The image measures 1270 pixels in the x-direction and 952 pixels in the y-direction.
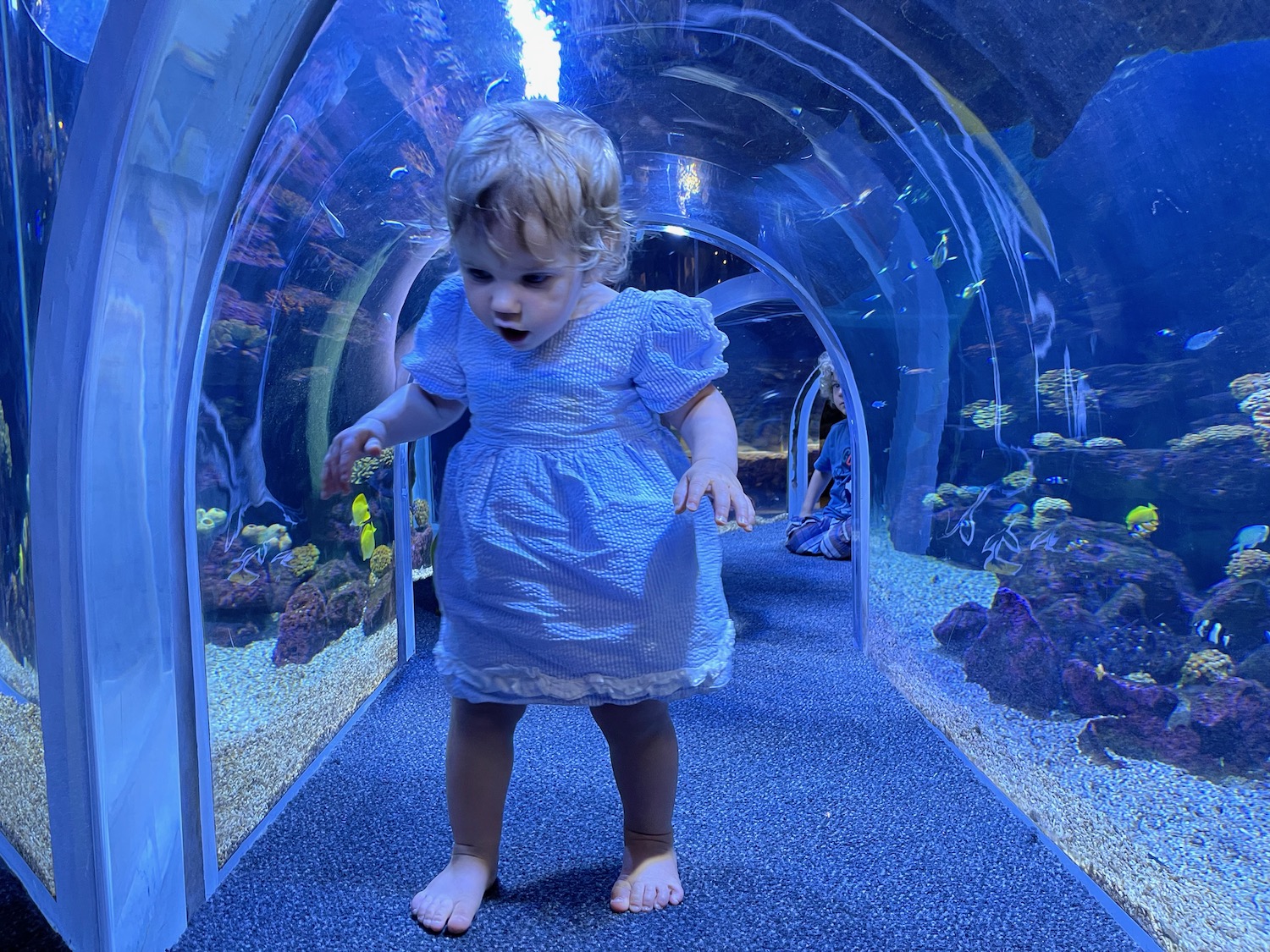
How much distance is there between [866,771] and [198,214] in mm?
1997

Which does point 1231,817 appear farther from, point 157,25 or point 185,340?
point 157,25

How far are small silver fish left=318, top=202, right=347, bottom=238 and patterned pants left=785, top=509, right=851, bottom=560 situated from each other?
13.5 feet

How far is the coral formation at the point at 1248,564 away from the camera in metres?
1.50

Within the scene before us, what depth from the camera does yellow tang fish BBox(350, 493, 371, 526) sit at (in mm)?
2973

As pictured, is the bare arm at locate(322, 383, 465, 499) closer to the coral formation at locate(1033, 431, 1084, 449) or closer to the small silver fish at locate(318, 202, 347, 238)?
the small silver fish at locate(318, 202, 347, 238)

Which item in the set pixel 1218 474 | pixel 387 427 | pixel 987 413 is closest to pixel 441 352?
pixel 387 427

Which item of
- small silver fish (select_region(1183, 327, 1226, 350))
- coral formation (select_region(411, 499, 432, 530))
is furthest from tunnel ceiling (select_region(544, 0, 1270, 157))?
coral formation (select_region(411, 499, 432, 530))

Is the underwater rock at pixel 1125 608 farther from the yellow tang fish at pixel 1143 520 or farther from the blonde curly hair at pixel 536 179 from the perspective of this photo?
the blonde curly hair at pixel 536 179

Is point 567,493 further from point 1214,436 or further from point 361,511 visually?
point 361,511

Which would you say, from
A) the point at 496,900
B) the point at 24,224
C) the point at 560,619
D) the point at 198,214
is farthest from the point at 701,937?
the point at 24,224

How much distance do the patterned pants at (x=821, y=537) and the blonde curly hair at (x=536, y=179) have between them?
454cm

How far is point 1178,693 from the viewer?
5.52ft

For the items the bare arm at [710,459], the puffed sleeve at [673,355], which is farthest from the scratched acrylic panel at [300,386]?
the bare arm at [710,459]

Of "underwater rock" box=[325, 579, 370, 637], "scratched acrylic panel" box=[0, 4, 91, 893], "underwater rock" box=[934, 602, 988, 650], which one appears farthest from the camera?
"underwater rock" box=[934, 602, 988, 650]
